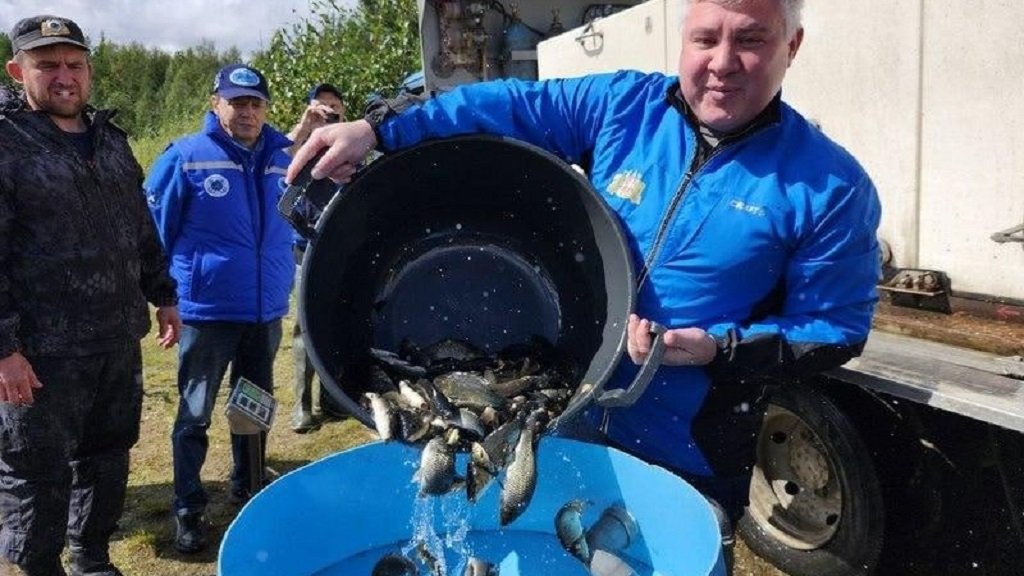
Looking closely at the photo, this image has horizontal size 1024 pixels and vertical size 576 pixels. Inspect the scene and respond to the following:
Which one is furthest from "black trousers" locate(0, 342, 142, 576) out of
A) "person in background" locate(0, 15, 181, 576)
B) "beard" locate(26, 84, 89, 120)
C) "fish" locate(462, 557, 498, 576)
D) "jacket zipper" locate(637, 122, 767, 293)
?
"jacket zipper" locate(637, 122, 767, 293)

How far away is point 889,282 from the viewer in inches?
110

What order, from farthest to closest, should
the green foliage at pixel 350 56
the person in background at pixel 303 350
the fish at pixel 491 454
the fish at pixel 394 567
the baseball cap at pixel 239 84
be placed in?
the green foliage at pixel 350 56
the person in background at pixel 303 350
the baseball cap at pixel 239 84
the fish at pixel 394 567
the fish at pixel 491 454

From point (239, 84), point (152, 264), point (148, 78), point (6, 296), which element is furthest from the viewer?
point (148, 78)

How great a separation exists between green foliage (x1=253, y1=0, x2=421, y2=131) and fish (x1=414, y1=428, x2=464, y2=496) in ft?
31.6

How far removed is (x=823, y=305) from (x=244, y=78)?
10.9 ft

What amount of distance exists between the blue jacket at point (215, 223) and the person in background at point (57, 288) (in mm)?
443

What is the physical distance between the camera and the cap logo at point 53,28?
327 centimetres

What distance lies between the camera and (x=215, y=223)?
401 cm

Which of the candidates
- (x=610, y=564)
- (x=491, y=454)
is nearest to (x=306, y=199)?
(x=491, y=454)

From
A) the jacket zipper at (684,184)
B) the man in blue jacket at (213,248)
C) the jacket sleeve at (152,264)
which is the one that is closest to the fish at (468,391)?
the jacket zipper at (684,184)

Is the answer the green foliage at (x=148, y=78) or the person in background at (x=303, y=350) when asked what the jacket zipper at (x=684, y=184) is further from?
the green foliage at (x=148, y=78)

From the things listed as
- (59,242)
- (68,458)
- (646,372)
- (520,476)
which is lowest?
(68,458)

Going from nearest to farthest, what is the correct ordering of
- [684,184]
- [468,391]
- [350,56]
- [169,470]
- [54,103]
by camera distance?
[684,184] < [468,391] < [54,103] < [169,470] < [350,56]

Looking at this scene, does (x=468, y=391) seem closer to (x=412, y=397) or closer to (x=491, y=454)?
(x=412, y=397)
